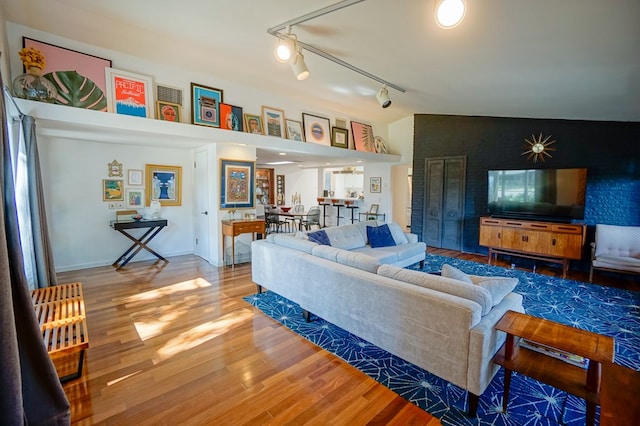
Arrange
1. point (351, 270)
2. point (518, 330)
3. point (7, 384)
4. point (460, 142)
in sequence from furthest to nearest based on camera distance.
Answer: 1. point (460, 142)
2. point (351, 270)
3. point (518, 330)
4. point (7, 384)

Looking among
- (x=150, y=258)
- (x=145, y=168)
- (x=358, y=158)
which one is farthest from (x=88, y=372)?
(x=358, y=158)

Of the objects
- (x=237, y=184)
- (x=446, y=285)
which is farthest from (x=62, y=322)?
(x=237, y=184)

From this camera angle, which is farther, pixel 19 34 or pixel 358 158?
pixel 358 158

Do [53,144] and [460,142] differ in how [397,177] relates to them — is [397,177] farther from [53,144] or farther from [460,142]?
[53,144]

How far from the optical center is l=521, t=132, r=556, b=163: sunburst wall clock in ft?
16.9

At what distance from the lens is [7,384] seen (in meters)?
0.92

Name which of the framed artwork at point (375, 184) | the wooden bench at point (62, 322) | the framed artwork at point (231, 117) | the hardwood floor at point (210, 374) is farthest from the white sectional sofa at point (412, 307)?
the framed artwork at point (375, 184)

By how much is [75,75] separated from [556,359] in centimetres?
533

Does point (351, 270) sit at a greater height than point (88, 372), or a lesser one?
greater

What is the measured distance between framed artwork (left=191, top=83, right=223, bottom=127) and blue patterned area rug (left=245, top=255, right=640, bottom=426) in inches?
109

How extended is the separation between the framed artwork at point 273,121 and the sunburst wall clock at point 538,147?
4.51m

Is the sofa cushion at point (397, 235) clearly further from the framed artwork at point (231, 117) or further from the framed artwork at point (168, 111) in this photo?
the framed artwork at point (168, 111)

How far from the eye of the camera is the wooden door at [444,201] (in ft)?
20.5

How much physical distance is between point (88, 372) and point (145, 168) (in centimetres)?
379
